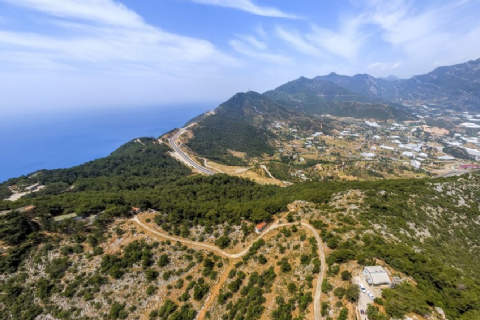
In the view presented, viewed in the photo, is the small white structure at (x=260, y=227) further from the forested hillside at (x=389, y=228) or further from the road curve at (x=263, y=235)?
the forested hillside at (x=389, y=228)

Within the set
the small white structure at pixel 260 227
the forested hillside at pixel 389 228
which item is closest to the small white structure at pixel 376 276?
the forested hillside at pixel 389 228

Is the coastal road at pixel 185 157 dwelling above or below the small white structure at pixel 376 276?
below

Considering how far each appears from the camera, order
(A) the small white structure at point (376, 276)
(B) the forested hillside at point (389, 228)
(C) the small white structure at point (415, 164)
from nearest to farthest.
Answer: (A) the small white structure at point (376, 276), (B) the forested hillside at point (389, 228), (C) the small white structure at point (415, 164)

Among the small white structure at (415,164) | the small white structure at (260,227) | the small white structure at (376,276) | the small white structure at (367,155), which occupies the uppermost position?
the small white structure at (376,276)

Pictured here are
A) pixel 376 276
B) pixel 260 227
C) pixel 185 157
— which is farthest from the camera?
pixel 185 157

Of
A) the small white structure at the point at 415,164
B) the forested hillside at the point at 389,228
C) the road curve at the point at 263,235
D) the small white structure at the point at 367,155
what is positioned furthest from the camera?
the small white structure at the point at 367,155

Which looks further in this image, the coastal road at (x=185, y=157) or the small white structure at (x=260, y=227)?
the coastal road at (x=185, y=157)

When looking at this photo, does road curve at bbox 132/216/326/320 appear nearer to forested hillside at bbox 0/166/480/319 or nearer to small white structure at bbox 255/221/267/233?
small white structure at bbox 255/221/267/233

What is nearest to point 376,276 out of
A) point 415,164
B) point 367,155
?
point 415,164

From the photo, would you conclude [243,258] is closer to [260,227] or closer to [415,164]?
[260,227]
